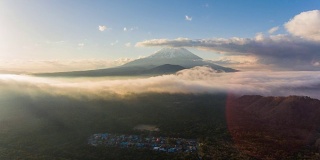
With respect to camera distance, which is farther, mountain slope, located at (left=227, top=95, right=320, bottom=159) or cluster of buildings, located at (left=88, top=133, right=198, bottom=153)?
mountain slope, located at (left=227, top=95, right=320, bottom=159)

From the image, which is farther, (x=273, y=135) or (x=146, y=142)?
(x=273, y=135)

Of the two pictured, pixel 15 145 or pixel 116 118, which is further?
pixel 116 118

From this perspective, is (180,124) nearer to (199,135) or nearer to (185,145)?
(199,135)

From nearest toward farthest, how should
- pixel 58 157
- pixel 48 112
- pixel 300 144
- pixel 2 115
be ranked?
pixel 58 157, pixel 300 144, pixel 2 115, pixel 48 112

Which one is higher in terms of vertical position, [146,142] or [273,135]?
[146,142]

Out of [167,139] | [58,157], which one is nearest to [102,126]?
[167,139]

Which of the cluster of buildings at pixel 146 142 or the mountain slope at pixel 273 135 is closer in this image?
the cluster of buildings at pixel 146 142

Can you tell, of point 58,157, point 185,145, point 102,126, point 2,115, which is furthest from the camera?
point 2,115
